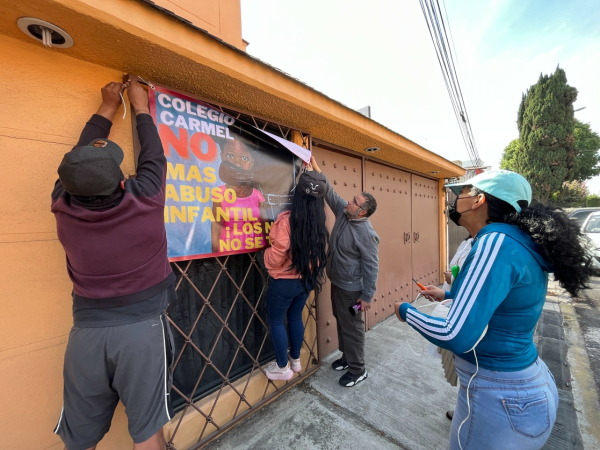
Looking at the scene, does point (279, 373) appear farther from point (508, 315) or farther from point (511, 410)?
point (508, 315)

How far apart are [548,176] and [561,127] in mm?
2835

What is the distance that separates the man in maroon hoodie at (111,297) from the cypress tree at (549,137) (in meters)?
19.1

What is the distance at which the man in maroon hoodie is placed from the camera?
3.73 ft

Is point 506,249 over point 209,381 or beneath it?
over

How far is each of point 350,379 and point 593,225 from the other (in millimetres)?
9395

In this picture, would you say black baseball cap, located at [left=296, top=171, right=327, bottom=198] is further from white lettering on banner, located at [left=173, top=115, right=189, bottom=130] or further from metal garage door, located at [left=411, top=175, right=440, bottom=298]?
metal garage door, located at [left=411, top=175, right=440, bottom=298]

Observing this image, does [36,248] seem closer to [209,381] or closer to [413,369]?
[209,381]

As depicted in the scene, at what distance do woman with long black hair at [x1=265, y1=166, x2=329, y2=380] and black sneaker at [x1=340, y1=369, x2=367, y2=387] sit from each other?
2.22ft

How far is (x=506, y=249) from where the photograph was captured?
1.06m

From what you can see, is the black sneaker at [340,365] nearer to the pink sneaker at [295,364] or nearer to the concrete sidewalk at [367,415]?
the concrete sidewalk at [367,415]

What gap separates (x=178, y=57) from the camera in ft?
4.83

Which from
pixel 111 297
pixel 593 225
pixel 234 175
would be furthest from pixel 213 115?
pixel 593 225

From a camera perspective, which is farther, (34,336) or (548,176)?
(548,176)

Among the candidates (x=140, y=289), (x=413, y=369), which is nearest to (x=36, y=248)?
(x=140, y=289)
